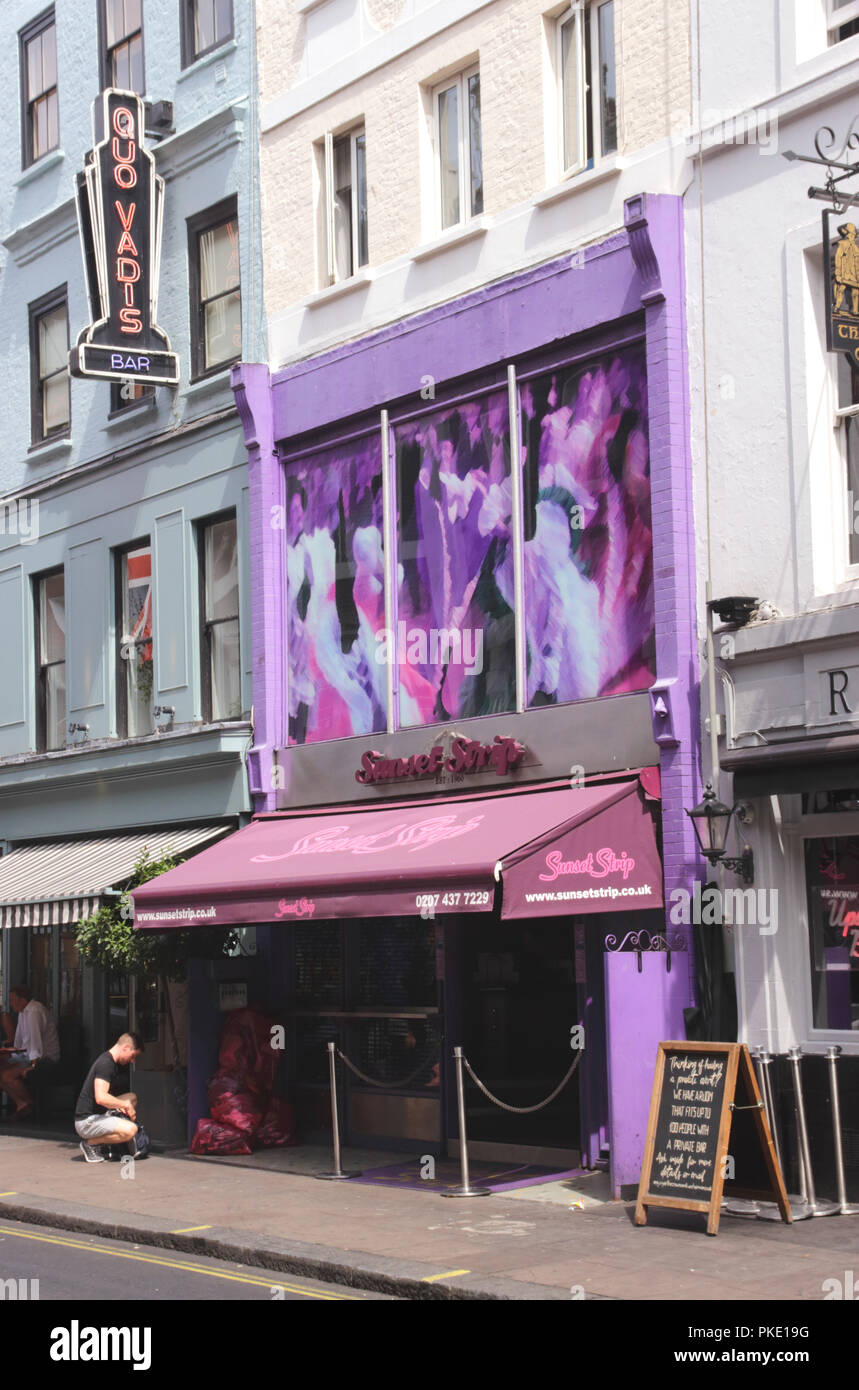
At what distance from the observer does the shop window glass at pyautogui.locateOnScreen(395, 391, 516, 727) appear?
611 inches

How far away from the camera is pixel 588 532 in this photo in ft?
48.0

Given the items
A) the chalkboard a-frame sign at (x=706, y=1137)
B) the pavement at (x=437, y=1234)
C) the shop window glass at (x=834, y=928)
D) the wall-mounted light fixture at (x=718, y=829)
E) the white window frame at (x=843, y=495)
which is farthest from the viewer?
the white window frame at (x=843, y=495)

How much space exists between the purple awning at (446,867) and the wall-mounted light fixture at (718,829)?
1.86 feet

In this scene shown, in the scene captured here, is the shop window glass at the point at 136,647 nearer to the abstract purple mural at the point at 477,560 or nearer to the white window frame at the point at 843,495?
the abstract purple mural at the point at 477,560

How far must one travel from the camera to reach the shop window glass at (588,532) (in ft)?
46.7

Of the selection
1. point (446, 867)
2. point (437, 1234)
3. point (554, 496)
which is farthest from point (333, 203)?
point (437, 1234)

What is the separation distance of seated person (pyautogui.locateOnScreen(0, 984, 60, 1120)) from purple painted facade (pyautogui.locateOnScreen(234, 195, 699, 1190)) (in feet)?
15.0

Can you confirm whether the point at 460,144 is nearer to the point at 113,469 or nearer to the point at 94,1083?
the point at 113,469

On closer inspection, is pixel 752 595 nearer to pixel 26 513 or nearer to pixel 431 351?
pixel 431 351

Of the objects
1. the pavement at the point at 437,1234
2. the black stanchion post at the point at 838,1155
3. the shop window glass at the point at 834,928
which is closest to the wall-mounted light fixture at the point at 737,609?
the shop window glass at the point at 834,928

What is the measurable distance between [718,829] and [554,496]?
3611mm

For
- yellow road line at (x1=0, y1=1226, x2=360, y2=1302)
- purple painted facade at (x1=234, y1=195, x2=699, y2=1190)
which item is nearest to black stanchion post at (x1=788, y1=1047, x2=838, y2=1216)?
purple painted facade at (x1=234, y1=195, x2=699, y2=1190)
